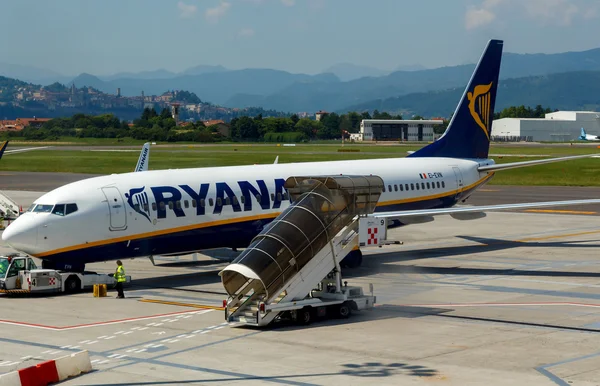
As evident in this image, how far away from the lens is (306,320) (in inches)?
1085

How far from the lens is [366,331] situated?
26.4 metres

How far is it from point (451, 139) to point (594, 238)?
30.6 feet

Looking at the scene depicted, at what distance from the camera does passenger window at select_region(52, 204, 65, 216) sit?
3376 cm

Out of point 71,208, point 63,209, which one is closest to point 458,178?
point 71,208

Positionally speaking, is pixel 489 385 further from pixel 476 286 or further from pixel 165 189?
pixel 165 189

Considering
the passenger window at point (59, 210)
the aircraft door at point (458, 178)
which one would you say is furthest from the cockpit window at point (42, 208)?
the aircraft door at point (458, 178)

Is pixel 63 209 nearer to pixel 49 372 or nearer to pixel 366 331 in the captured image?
pixel 366 331

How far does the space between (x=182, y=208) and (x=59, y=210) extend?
493 centimetres

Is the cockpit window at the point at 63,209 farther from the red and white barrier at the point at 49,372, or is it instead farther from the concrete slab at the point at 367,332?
the red and white barrier at the point at 49,372

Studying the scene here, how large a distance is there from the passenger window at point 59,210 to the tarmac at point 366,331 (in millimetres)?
3101

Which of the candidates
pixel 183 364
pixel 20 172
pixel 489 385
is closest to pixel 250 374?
pixel 183 364

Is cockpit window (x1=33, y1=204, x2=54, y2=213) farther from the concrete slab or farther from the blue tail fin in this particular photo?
the blue tail fin

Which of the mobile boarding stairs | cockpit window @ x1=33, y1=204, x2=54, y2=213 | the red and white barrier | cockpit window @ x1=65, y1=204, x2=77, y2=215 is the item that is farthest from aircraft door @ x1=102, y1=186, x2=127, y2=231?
the red and white barrier

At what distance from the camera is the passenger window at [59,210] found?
111 ft
